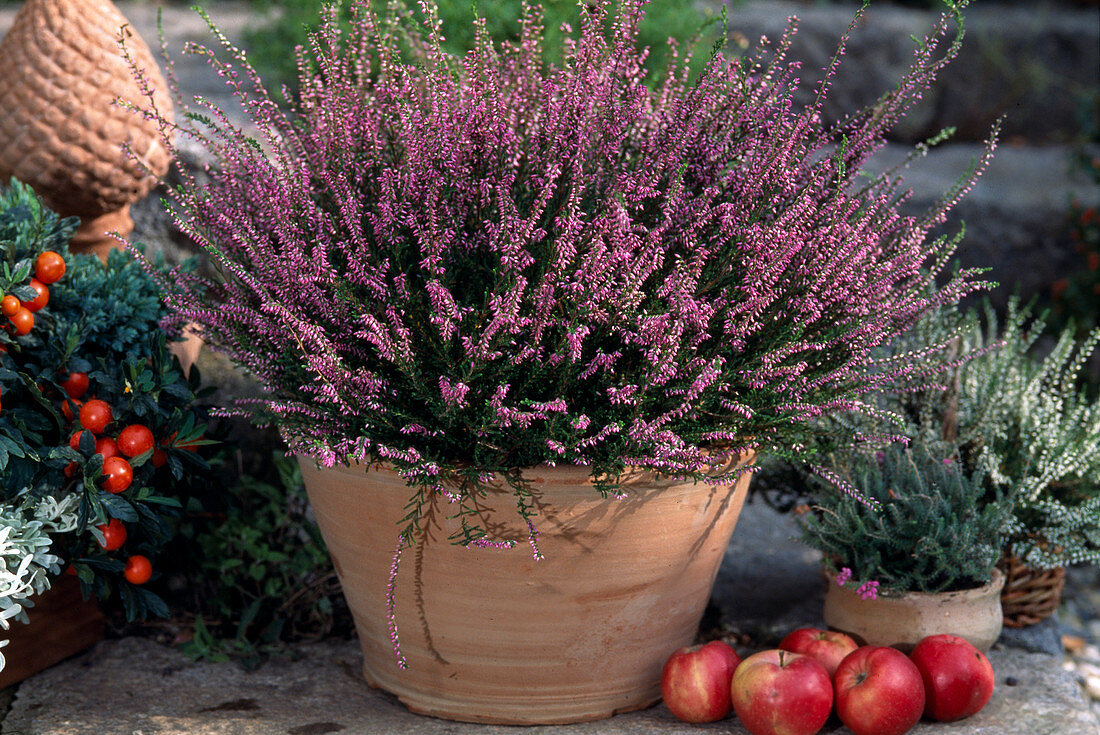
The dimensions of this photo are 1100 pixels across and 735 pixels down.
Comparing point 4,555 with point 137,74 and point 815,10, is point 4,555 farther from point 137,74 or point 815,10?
point 815,10

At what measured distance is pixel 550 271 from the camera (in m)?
1.64

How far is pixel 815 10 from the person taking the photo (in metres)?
5.38

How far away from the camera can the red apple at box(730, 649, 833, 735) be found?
5.99 ft

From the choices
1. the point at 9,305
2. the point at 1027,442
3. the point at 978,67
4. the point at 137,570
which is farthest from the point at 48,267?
the point at 978,67

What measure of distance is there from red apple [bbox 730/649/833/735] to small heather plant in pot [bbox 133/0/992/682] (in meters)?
0.39

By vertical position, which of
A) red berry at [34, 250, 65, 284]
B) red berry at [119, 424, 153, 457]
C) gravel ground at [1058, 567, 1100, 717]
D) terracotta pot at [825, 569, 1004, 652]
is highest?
red berry at [34, 250, 65, 284]

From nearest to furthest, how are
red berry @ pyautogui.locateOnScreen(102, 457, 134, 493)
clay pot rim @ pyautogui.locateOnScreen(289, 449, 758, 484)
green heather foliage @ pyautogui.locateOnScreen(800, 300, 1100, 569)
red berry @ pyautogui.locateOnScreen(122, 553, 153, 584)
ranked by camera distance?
clay pot rim @ pyautogui.locateOnScreen(289, 449, 758, 484)
red berry @ pyautogui.locateOnScreen(102, 457, 134, 493)
red berry @ pyautogui.locateOnScreen(122, 553, 153, 584)
green heather foliage @ pyautogui.locateOnScreen(800, 300, 1100, 569)

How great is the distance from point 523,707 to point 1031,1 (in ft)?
17.9

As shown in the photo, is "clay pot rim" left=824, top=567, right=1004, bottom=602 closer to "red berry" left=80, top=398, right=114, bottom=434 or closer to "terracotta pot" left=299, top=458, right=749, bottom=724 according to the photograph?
"terracotta pot" left=299, top=458, right=749, bottom=724

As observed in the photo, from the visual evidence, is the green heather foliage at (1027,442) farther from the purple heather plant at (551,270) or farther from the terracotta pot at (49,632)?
the terracotta pot at (49,632)

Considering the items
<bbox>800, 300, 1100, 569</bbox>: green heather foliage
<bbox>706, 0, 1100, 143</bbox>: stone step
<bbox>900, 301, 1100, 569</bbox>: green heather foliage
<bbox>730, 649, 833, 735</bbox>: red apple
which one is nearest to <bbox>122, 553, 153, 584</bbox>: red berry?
<bbox>730, 649, 833, 735</bbox>: red apple

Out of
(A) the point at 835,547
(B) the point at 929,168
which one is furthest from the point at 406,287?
(B) the point at 929,168

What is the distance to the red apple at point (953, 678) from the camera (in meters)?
1.94

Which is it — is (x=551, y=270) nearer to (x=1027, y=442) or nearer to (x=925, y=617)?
(x=925, y=617)
